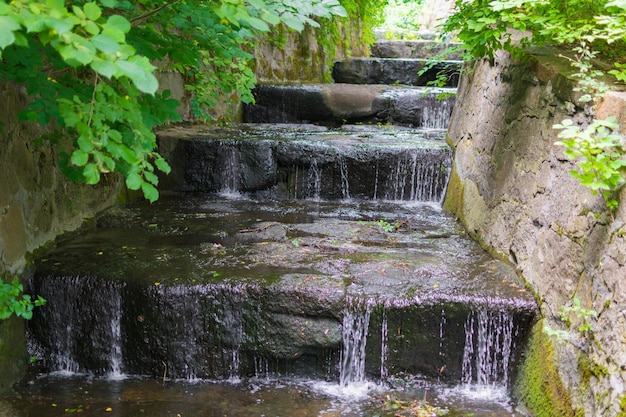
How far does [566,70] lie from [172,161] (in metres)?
3.70

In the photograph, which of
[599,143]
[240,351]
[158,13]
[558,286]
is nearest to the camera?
[599,143]

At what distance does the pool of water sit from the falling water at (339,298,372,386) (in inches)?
2.5

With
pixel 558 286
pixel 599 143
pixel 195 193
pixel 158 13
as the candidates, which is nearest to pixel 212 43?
pixel 158 13

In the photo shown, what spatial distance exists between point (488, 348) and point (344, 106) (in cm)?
515

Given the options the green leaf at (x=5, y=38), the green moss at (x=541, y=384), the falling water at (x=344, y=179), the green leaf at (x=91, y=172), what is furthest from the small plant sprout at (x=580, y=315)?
the falling water at (x=344, y=179)

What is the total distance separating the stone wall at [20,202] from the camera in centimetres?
318

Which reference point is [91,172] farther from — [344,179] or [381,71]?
[381,71]

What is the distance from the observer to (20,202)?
340 centimetres

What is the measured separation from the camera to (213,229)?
4.34 m

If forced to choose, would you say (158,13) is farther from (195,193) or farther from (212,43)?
(195,193)

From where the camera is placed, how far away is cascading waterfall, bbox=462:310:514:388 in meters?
3.08

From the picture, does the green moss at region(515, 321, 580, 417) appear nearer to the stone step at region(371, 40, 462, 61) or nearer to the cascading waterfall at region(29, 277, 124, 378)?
the cascading waterfall at region(29, 277, 124, 378)

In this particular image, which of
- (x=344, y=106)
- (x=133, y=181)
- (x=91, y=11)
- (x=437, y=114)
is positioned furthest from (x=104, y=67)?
(x=437, y=114)

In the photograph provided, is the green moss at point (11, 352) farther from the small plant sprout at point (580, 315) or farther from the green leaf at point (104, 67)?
the small plant sprout at point (580, 315)
